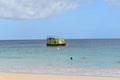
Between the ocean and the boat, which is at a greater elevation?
the boat

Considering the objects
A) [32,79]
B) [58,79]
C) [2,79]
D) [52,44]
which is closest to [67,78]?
[58,79]

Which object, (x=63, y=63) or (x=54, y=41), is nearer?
(x=63, y=63)

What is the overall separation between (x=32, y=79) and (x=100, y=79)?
3188 mm

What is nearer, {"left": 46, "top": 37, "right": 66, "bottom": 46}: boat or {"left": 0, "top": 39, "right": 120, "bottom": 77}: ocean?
{"left": 0, "top": 39, "right": 120, "bottom": 77}: ocean

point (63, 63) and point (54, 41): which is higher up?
point (54, 41)

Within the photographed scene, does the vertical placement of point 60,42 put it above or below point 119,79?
above

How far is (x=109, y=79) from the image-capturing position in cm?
1609

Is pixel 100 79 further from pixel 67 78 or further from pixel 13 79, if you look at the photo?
pixel 13 79

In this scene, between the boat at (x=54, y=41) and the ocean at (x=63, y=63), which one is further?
the boat at (x=54, y=41)

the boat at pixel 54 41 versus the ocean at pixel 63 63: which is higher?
the boat at pixel 54 41

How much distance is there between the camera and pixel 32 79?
1612 centimetres

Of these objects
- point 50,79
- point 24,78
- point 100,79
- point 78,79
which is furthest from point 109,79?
point 24,78

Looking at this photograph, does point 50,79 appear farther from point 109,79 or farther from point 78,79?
point 109,79

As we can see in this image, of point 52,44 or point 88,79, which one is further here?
point 52,44
